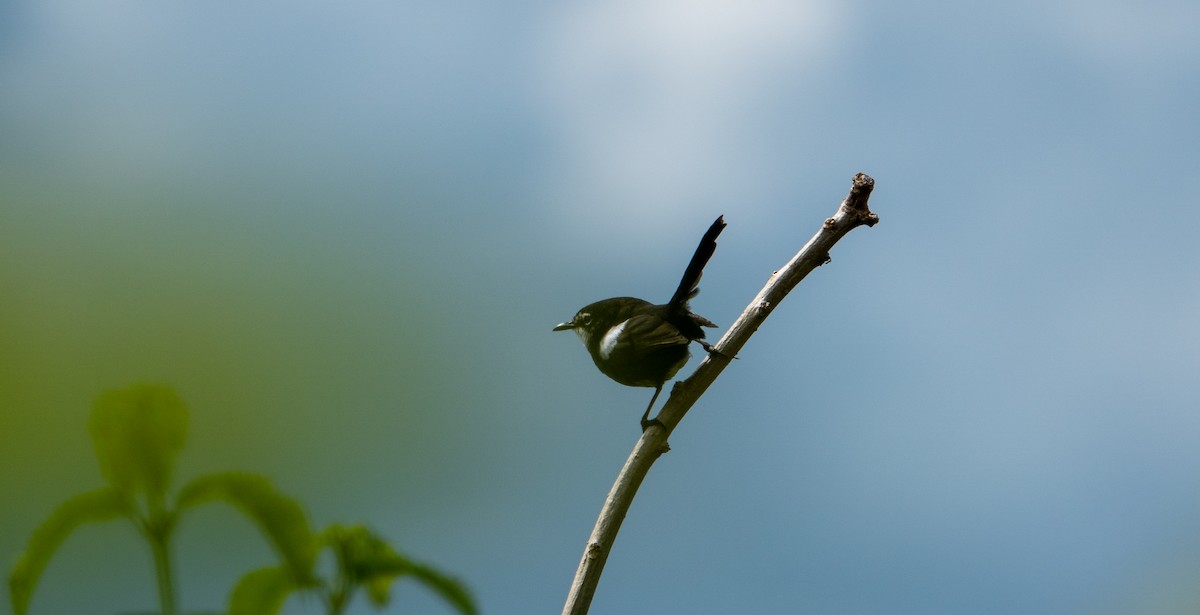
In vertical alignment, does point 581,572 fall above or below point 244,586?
above

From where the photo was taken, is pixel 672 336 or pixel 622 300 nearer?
pixel 672 336

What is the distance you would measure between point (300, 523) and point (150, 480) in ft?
0.47

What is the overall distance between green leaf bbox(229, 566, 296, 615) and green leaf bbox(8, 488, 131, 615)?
93mm

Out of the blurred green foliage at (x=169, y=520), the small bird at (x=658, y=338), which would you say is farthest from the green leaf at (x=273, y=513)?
the small bird at (x=658, y=338)

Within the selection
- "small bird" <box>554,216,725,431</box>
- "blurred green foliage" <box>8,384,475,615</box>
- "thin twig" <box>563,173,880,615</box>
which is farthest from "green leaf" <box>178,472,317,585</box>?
"small bird" <box>554,216,725,431</box>

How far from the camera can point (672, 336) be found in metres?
2.78

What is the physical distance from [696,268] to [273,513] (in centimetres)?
230

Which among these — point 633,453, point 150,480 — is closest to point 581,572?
point 633,453

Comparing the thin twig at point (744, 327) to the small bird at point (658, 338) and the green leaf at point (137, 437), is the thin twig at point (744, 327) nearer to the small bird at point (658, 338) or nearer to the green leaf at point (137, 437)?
the small bird at point (658, 338)

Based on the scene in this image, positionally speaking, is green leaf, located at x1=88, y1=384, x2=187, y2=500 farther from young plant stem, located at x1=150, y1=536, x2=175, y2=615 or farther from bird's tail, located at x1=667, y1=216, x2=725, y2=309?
bird's tail, located at x1=667, y1=216, x2=725, y2=309

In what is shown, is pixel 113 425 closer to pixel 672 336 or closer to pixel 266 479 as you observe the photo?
pixel 266 479

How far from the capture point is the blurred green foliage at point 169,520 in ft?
1.69

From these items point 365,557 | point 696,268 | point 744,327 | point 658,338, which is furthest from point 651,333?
point 365,557

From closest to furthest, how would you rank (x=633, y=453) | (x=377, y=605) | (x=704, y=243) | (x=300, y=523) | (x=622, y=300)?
(x=300, y=523), (x=377, y=605), (x=633, y=453), (x=704, y=243), (x=622, y=300)
